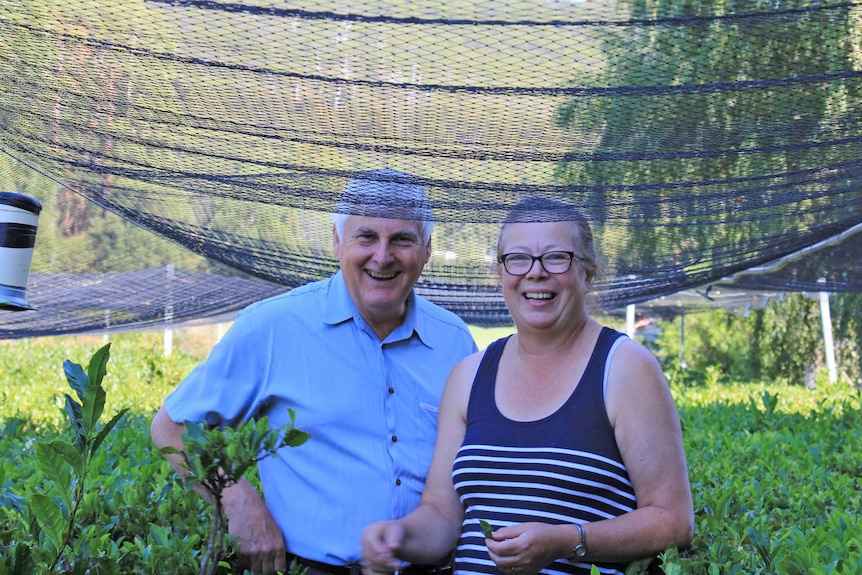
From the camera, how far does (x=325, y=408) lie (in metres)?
2.89

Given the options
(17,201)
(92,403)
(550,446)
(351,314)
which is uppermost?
(17,201)

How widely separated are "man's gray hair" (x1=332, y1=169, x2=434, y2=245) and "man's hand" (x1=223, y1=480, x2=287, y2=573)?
35.3 inches

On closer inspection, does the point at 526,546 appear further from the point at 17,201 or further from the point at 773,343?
the point at 773,343

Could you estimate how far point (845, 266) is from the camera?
7.14 m

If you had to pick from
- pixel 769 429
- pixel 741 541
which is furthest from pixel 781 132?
pixel 769 429

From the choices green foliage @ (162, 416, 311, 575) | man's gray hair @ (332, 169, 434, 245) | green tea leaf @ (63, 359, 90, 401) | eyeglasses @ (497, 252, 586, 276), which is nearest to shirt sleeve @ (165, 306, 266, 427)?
man's gray hair @ (332, 169, 434, 245)

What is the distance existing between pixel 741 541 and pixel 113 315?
4.99 m

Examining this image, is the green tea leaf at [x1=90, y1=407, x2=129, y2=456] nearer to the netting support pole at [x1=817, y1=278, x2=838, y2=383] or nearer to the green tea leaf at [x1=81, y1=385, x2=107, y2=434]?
the green tea leaf at [x1=81, y1=385, x2=107, y2=434]

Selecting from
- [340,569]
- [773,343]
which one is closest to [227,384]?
[340,569]

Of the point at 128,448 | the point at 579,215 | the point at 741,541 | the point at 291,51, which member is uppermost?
the point at 291,51

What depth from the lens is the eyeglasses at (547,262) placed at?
273cm

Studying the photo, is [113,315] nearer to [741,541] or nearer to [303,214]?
[303,214]

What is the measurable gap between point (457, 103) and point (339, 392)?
3.18 ft

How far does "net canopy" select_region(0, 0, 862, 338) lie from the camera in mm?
2197
